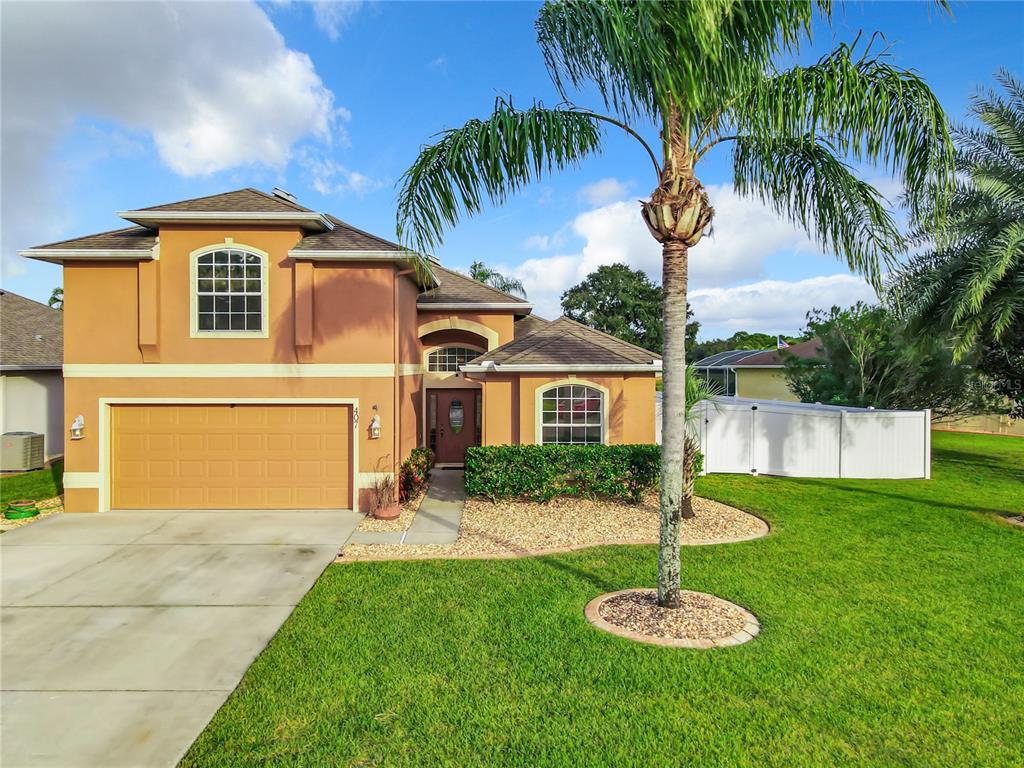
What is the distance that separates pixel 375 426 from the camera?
455 inches

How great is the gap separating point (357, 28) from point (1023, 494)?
61.3 ft

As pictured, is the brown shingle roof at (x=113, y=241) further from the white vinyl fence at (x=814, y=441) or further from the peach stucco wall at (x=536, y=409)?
the white vinyl fence at (x=814, y=441)

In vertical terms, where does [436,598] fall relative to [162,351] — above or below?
below

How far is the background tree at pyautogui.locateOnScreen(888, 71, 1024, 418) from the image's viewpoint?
398 inches

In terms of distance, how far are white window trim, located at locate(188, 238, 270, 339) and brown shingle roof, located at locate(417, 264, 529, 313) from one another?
4.66 m

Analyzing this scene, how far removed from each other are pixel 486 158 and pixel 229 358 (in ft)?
24.5

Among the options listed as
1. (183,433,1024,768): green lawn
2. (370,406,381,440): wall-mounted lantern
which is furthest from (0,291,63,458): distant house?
(183,433,1024,768): green lawn

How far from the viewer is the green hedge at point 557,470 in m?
12.0

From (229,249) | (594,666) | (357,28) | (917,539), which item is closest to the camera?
(594,666)

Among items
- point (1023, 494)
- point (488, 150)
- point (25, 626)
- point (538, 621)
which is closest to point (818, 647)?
point (538, 621)

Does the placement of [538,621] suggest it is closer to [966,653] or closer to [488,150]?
[966,653]

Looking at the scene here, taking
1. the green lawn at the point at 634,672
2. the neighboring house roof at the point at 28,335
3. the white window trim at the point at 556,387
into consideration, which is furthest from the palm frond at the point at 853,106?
the neighboring house roof at the point at 28,335

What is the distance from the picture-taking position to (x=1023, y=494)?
13047 mm

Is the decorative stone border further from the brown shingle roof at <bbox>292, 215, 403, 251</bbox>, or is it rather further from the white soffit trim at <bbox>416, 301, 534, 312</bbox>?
the white soffit trim at <bbox>416, 301, 534, 312</bbox>
